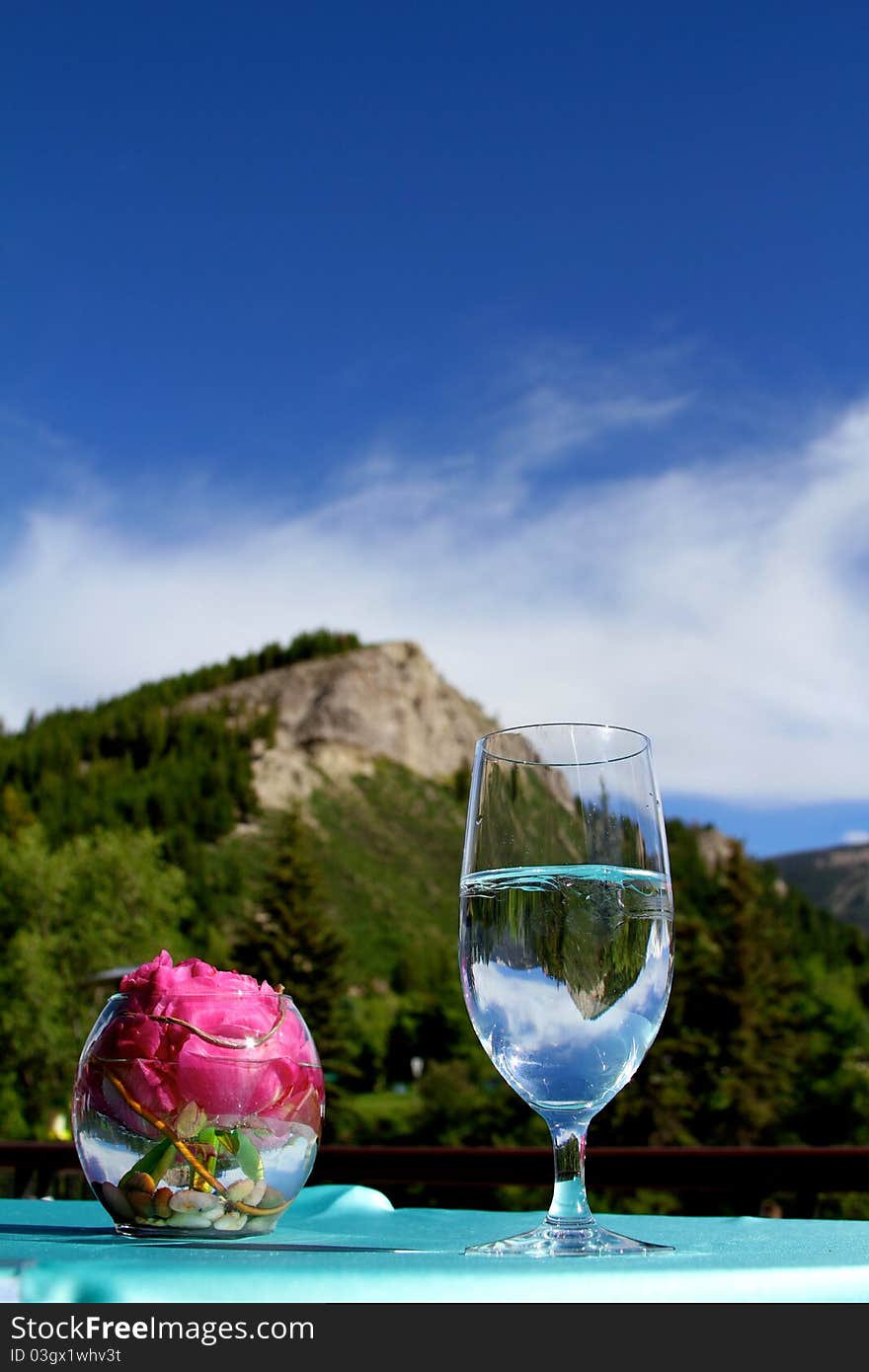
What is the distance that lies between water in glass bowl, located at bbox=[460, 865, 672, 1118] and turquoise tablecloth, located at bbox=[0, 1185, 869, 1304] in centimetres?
13

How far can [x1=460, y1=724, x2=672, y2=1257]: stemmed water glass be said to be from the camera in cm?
86

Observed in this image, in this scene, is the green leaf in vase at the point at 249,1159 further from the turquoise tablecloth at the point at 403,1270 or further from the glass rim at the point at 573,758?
the glass rim at the point at 573,758

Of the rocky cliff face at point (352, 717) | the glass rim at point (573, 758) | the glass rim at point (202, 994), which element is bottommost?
the glass rim at point (202, 994)

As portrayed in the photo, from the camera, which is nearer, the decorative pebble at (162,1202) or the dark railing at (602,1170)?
the decorative pebble at (162,1202)

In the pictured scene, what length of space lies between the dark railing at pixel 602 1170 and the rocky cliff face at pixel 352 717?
71.2 m

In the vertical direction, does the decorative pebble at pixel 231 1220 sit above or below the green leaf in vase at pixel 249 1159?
below

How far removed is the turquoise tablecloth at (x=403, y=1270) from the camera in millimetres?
566

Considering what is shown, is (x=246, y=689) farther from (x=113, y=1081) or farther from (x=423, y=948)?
(x=113, y=1081)

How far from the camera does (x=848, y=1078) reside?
110 feet

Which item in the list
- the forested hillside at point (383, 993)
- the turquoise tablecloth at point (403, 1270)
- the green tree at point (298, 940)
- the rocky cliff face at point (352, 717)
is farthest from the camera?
the rocky cliff face at point (352, 717)

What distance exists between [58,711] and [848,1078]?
66714 mm

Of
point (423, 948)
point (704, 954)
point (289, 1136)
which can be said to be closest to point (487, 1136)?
point (704, 954)

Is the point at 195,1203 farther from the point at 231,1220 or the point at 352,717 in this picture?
the point at 352,717

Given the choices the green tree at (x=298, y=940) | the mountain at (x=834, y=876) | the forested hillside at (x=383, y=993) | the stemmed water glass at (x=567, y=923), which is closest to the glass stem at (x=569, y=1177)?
the stemmed water glass at (x=567, y=923)
